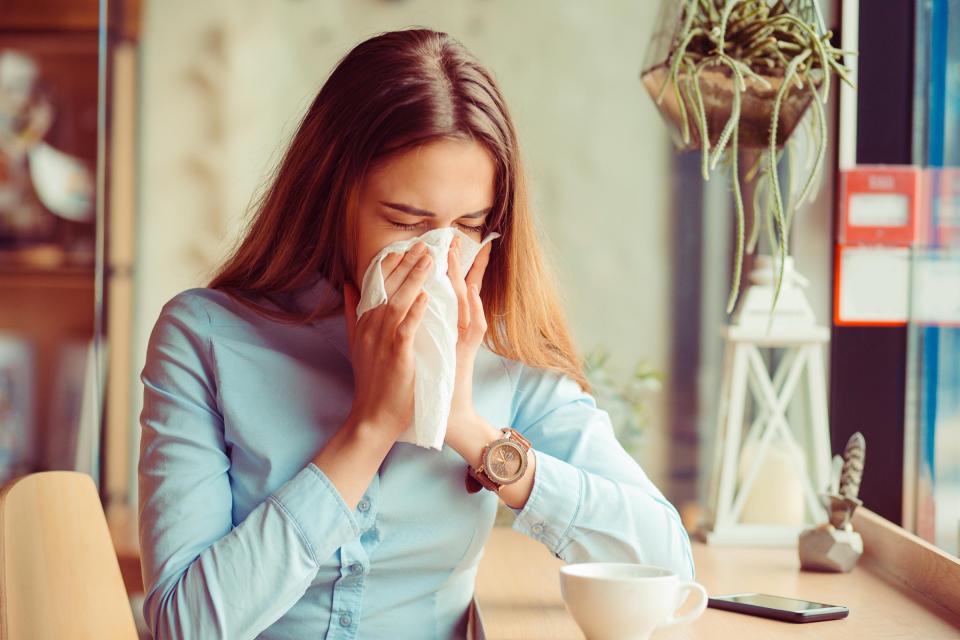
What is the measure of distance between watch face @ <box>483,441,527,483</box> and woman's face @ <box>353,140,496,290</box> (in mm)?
239

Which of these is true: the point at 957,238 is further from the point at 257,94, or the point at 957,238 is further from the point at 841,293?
the point at 257,94

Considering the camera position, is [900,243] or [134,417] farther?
[134,417]

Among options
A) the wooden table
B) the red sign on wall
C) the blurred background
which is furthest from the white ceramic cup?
the blurred background

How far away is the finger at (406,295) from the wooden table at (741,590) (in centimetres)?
35

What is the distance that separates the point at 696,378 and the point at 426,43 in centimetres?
150

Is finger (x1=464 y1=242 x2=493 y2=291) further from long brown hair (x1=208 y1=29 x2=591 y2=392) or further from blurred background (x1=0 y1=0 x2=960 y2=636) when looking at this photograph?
blurred background (x1=0 y1=0 x2=960 y2=636)

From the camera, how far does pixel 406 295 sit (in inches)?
43.8

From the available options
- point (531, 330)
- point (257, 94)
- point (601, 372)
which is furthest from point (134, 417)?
point (531, 330)

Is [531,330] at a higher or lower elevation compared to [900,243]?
lower

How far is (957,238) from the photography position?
5.30ft

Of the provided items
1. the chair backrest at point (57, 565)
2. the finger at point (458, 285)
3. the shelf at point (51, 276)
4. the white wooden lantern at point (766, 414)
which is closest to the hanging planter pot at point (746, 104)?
the white wooden lantern at point (766, 414)

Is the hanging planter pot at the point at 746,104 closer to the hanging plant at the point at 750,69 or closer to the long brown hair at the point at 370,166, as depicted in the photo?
the hanging plant at the point at 750,69

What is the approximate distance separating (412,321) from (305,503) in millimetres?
208

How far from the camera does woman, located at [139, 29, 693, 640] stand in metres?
1.09
